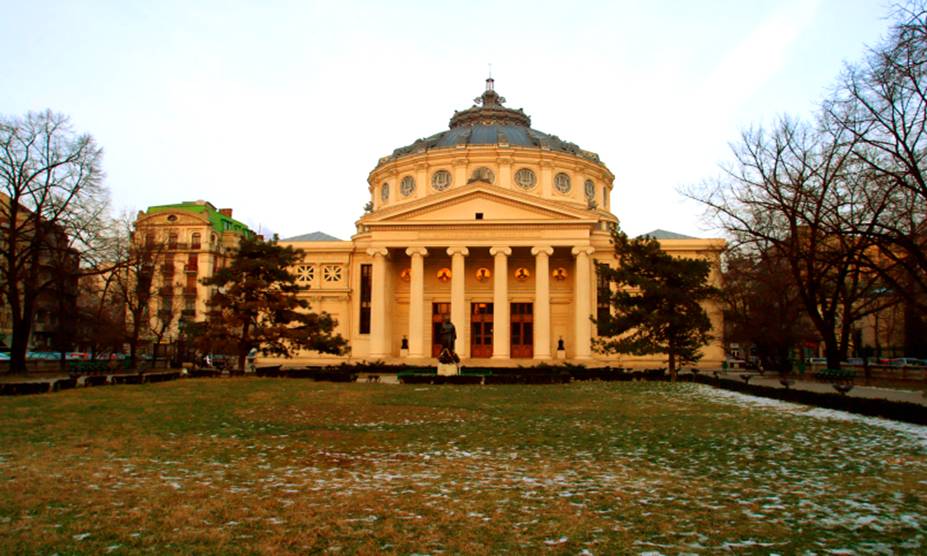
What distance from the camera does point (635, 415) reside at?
17.4m

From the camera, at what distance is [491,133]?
61969 millimetres

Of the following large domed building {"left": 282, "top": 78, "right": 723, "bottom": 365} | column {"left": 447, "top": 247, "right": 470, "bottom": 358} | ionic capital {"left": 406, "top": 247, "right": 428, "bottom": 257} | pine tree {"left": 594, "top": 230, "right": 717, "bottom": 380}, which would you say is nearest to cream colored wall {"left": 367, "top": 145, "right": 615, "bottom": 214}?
large domed building {"left": 282, "top": 78, "right": 723, "bottom": 365}

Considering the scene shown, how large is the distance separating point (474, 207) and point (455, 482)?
135ft

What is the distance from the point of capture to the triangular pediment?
1916 inches

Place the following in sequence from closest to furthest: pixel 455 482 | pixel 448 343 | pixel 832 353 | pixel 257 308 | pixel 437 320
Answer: pixel 455 482 < pixel 832 353 < pixel 448 343 < pixel 257 308 < pixel 437 320

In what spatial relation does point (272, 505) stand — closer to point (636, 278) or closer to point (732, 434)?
point (732, 434)

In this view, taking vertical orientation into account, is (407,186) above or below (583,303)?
above

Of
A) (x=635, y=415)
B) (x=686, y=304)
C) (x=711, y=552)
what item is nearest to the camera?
(x=711, y=552)

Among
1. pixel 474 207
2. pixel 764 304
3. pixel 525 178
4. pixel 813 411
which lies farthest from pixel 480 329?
Result: pixel 813 411

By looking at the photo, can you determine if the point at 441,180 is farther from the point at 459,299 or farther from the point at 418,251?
the point at 459,299

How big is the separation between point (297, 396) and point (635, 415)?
1154 centimetres

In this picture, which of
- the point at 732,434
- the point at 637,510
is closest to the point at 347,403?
the point at 732,434

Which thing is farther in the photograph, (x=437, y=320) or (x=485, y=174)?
(x=485, y=174)

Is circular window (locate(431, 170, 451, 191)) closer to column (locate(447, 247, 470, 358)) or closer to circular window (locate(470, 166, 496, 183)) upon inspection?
circular window (locate(470, 166, 496, 183))
